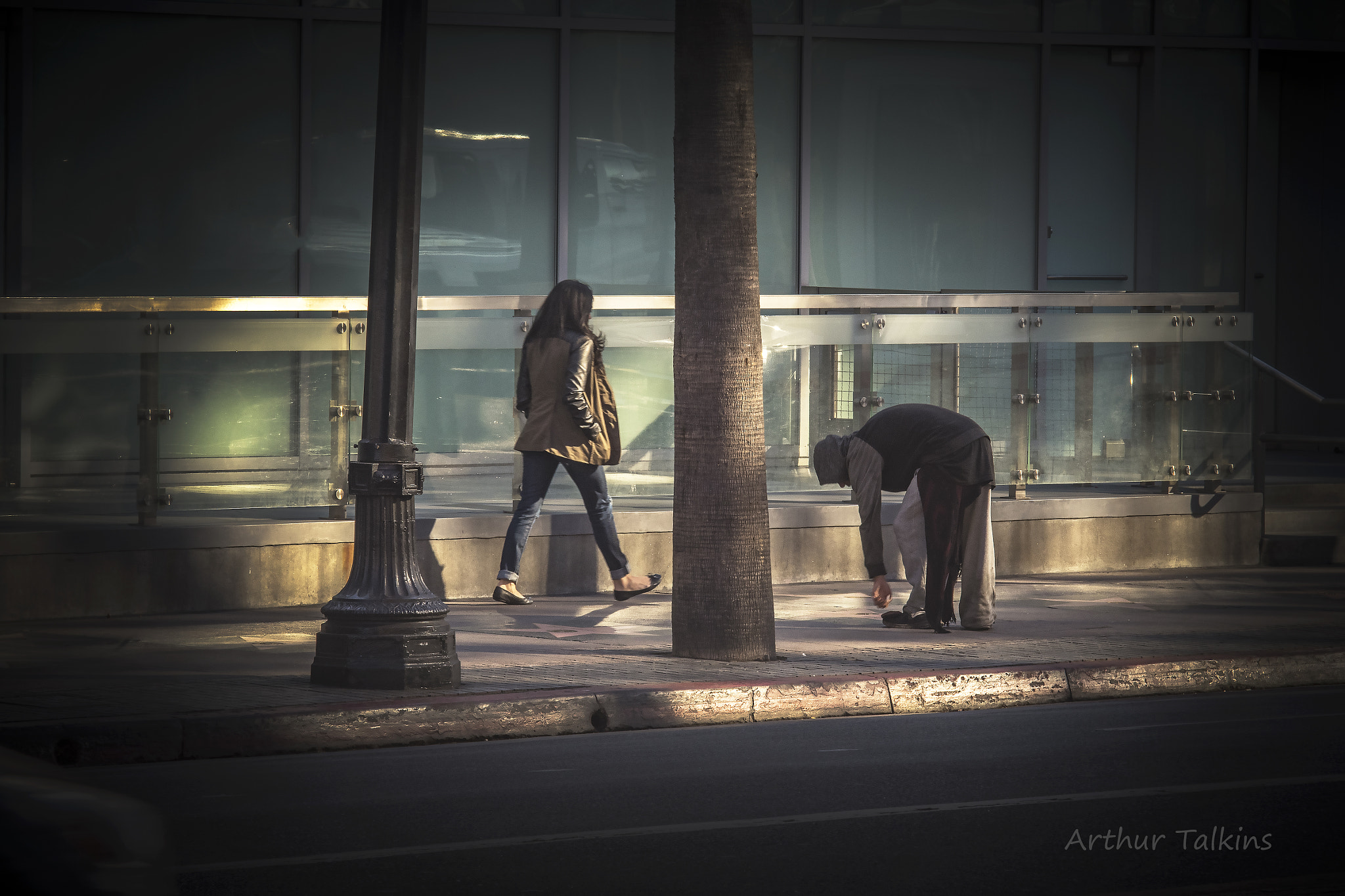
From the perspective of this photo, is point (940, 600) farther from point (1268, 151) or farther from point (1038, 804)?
point (1268, 151)

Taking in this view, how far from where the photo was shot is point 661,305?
12.7 meters

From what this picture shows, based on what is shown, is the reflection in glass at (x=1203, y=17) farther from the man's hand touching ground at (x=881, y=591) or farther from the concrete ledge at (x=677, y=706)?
the concrete ledge at (x=677, y=706)

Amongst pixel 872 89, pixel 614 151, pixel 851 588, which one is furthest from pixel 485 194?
pixel 851 588

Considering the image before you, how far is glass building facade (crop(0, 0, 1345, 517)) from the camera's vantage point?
37.0 feet

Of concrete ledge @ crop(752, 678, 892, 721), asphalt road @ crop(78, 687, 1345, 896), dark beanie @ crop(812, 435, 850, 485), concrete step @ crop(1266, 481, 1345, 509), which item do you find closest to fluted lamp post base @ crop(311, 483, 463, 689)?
asphalt road @ crop(78, 687, 1345, 896)

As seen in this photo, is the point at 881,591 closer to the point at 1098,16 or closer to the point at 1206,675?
the point at 1206,675

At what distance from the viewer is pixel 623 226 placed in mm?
16500

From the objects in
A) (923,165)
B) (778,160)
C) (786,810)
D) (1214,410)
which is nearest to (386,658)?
(786,810)

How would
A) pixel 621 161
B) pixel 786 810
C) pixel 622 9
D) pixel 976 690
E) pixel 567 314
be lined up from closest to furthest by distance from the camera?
pixel 786 810 < pixel 976 690 < pixel 567 314 < pixel 622 9 < pixel 621 161

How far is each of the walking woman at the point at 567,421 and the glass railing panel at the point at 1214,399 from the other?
521cm

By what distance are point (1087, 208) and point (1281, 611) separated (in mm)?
7263

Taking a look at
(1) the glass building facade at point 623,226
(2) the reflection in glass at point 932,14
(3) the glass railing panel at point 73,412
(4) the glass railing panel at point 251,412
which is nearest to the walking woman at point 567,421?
(1) the glass building facade at point 623,226

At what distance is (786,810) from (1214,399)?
8.95 metres

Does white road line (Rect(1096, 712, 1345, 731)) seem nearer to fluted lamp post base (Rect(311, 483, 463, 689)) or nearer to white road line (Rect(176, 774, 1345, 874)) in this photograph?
white road line (Rect(176, 774, 1345, 874))
